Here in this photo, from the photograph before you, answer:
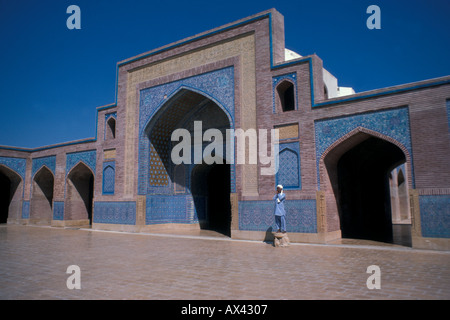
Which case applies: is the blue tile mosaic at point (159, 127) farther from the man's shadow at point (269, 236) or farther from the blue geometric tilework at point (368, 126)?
the man's shadow at point (269, 236)

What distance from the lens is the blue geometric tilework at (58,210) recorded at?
44.0ft

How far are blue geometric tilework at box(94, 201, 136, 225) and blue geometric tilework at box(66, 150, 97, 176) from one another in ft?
5.03

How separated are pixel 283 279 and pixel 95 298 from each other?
2024mm

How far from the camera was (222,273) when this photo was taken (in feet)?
14.2

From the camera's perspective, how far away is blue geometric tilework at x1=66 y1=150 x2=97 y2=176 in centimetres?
1278

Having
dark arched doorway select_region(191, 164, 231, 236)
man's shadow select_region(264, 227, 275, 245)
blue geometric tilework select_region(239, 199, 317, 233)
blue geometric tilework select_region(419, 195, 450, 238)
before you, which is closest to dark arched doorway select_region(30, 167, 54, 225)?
dark arched doorway select_region(191, 164, 231, 236)

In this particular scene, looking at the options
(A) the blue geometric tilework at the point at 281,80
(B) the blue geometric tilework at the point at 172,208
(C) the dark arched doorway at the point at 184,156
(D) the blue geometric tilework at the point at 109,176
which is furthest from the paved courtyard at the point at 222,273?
(D) the blue geometric tilework at the point at 109,176

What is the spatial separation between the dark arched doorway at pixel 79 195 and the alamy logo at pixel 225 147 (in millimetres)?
4240

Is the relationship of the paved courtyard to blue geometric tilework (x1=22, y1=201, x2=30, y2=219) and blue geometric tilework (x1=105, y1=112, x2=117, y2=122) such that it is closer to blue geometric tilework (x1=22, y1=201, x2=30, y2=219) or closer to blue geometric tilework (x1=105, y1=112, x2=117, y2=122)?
blue geometric tilework (x1=105, y1=112, x2=117, y2=122)

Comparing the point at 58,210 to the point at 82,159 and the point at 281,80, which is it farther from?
the point at 281,80

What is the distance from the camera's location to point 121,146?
463 inches

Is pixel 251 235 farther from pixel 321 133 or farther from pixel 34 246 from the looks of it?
pixel 34 246

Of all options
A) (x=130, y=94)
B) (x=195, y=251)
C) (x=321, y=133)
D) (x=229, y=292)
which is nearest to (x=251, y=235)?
(x=195, y=251)

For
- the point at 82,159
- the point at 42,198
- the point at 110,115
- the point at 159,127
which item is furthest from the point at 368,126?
the point at 42,198
